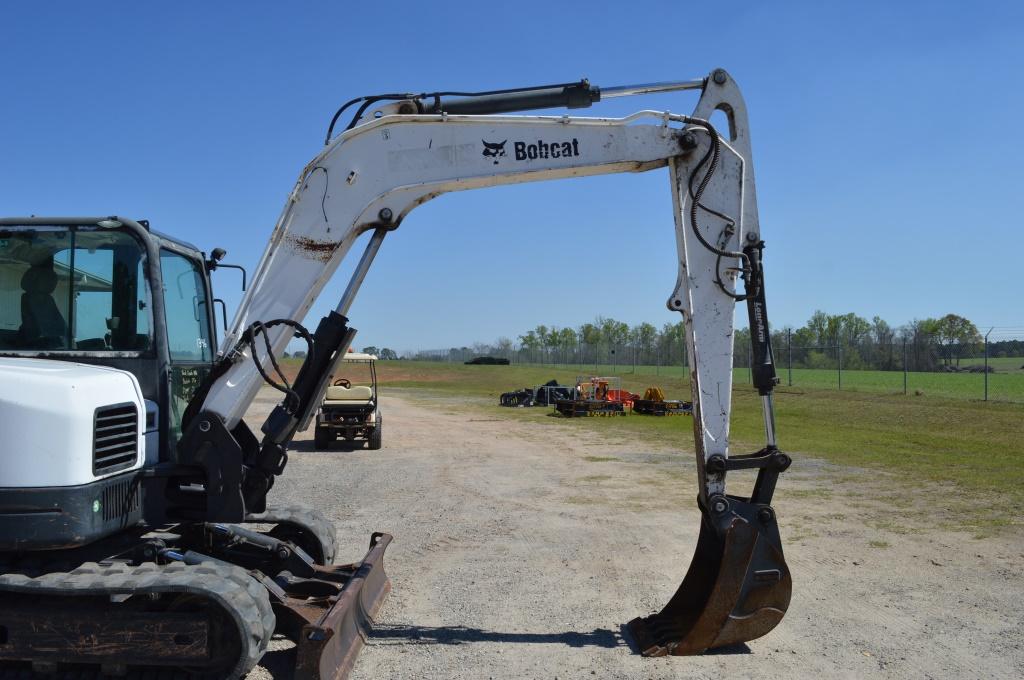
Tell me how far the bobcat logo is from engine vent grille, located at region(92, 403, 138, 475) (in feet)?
9.75

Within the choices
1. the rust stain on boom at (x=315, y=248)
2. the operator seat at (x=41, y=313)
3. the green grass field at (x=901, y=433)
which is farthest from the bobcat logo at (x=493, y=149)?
the green grass field at (x=901, y=433)

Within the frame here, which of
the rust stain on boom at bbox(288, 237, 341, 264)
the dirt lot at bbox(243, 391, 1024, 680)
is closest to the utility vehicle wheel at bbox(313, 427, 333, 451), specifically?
the dirt lot at bbox(243, 391, 1024, 680)

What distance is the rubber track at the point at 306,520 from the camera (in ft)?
22.2

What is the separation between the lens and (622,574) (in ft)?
25.0

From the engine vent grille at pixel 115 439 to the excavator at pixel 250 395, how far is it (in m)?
0.02

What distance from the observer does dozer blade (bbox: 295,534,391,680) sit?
471cm

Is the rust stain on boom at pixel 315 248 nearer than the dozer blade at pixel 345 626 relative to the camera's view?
No

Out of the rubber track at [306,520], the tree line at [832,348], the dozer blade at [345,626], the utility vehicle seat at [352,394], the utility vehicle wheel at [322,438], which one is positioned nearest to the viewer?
the dozer blade at [345,626]

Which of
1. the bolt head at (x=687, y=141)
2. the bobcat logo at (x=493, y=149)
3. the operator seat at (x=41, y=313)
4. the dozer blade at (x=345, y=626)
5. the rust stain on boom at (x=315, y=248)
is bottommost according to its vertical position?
the dozer blade at (x=345, y=626)

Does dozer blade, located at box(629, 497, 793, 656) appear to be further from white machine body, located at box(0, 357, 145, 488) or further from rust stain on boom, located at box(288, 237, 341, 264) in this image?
white machine body, located at box(0, 357, 145, 488)

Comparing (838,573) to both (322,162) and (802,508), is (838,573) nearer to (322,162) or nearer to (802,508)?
(802,508)

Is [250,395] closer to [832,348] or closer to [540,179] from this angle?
[540,179]

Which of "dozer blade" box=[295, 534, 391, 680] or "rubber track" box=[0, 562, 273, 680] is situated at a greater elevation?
"rubber track" box=[0, 562, 273, 680]

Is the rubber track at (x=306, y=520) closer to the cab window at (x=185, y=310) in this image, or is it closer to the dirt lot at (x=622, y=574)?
the dirt lot at (x=622, y=574)
